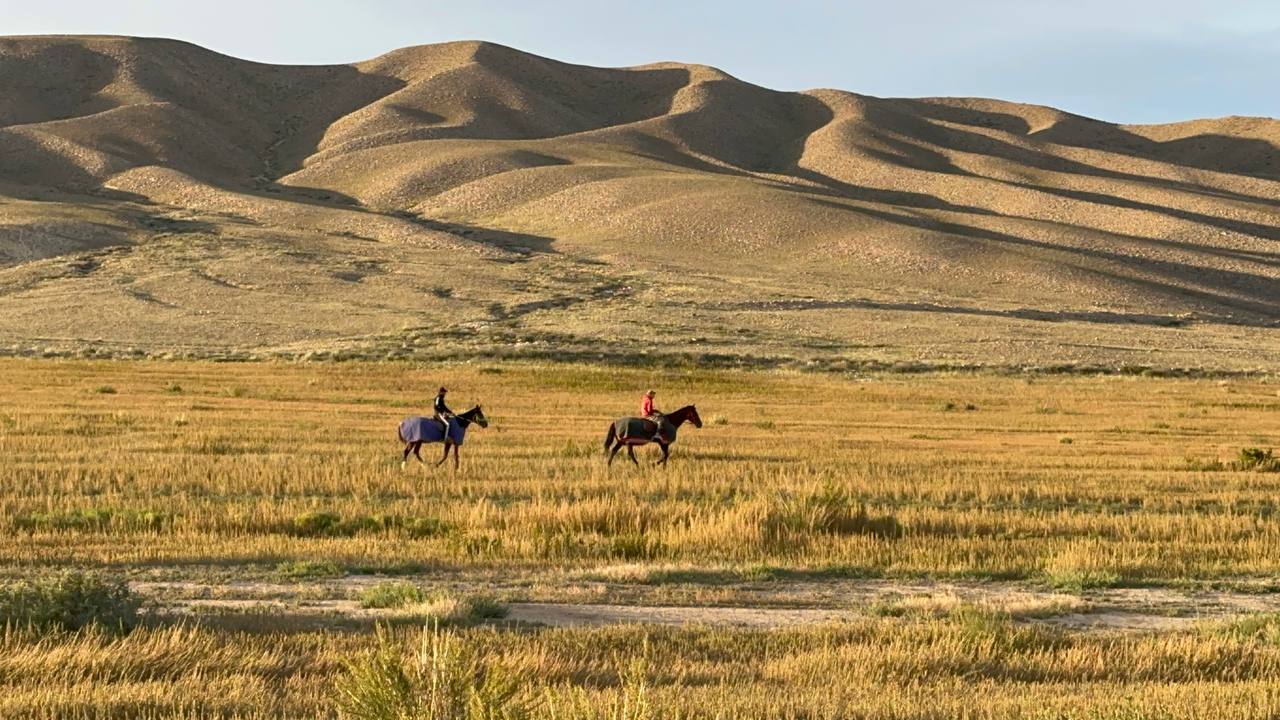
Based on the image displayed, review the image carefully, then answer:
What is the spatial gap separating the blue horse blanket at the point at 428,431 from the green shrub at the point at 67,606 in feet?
40.4

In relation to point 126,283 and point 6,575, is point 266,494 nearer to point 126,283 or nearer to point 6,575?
point 6,575

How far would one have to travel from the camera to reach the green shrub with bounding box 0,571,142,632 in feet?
31.2

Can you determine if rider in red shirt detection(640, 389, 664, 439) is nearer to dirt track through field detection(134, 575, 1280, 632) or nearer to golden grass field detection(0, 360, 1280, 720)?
golden grass field detection(0, 360, 1280, 720)

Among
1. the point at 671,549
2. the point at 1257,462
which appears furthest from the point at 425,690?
the point at 1257,462

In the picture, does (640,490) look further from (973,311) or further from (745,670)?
(973,311)

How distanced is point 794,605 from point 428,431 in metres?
11.5

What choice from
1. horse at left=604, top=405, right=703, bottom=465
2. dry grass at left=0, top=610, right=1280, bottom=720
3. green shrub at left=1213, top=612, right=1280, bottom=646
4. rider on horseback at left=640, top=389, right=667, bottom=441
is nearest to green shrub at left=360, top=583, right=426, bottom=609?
dry grass at left=0, top=610, right=1280, bottom=720

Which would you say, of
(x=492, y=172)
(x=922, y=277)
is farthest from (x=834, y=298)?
(x=492, y=172)

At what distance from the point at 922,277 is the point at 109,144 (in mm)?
106072

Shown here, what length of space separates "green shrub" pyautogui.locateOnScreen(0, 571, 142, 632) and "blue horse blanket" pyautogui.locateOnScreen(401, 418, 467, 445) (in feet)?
40.4

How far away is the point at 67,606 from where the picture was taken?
9.67 meters

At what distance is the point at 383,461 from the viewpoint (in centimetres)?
2348

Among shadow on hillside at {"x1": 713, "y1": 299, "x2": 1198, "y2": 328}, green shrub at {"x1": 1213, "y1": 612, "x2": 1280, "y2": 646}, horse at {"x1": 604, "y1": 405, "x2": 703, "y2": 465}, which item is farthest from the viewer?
shadow on hillside at {"x1": 713, "y1": 299, "x2": 1198, "y2": 328}

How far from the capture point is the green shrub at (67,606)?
9516 mm
